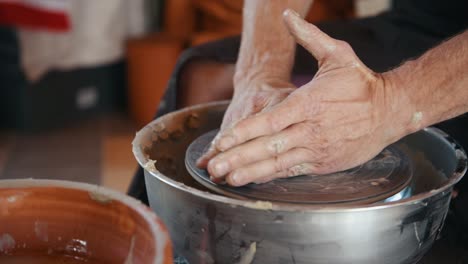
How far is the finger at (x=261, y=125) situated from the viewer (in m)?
0.79

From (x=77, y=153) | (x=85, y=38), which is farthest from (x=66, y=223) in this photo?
(x=85, y=38)

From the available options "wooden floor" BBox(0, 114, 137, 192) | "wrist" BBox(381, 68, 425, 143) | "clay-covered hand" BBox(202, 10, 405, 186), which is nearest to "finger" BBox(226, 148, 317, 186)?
"clay-covered hand" BBox(202, 10, 405, 186)

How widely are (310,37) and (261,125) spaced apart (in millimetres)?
130

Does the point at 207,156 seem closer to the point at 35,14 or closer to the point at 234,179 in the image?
the point at 234,179

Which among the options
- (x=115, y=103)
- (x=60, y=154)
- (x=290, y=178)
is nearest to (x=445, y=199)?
(x=290, y=178)

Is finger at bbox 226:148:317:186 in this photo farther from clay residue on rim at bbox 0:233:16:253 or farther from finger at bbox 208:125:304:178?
clay residue on rim at bbox 0:233:16:253

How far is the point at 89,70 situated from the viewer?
291cm

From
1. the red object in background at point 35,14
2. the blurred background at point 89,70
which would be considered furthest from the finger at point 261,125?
the red object in background at point 35,14

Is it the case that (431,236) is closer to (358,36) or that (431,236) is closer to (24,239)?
(24,239)

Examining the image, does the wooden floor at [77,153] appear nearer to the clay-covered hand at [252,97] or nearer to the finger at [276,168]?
the clay-covered hand at [252,97]

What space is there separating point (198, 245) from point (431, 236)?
295mm

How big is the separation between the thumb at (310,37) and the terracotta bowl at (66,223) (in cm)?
31

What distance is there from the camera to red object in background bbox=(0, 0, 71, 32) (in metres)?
2.53

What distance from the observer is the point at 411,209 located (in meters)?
0.73
